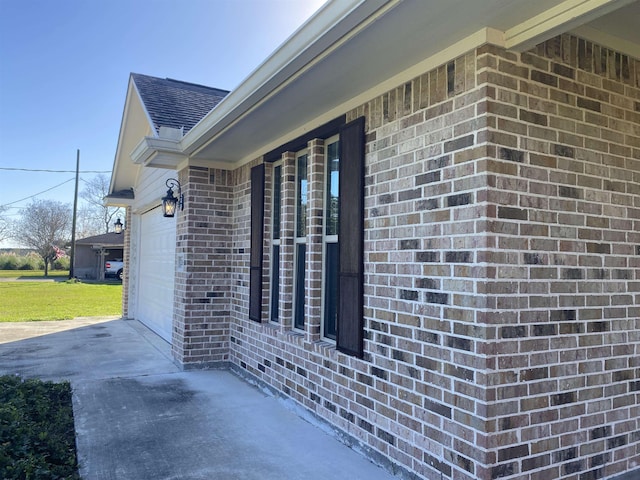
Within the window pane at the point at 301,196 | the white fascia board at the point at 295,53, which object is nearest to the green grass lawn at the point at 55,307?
the window pane at the point at 301,196

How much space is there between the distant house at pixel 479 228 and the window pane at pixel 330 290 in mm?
23

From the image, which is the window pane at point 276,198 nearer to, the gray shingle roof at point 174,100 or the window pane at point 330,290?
the window pane at point 330,290

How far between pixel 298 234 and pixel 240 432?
2.10 meters

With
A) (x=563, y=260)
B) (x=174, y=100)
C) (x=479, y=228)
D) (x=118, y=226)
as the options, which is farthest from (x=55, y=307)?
(x=563, y=260)

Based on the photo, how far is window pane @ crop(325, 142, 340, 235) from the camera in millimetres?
4422

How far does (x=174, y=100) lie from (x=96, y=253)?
30.9m

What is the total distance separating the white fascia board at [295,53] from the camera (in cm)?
259

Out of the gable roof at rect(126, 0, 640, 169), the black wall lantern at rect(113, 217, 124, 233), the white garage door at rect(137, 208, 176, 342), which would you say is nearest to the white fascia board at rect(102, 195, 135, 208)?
the black wall lantern at rect(113, 217, 124, 233)

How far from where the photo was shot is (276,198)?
5.69m

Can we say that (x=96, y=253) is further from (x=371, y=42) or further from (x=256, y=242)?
(x=371, y=42)

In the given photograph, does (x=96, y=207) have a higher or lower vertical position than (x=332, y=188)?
higher

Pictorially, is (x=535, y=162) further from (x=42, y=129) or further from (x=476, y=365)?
(x=42, y=129)

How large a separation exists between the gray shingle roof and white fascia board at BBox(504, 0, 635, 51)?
5075mm

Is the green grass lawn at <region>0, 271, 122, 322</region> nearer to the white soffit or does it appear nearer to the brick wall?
the white soffit
